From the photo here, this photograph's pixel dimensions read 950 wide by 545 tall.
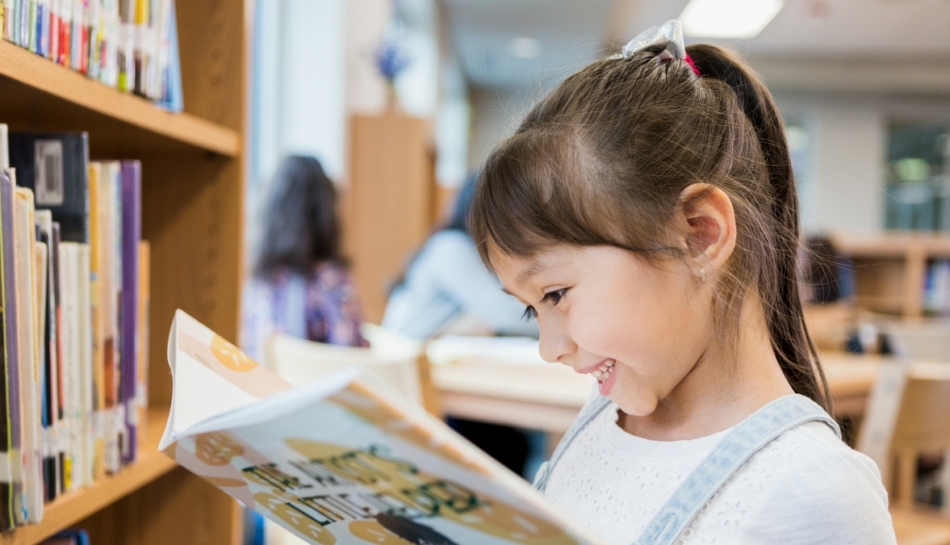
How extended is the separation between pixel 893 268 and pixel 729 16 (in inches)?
81.3

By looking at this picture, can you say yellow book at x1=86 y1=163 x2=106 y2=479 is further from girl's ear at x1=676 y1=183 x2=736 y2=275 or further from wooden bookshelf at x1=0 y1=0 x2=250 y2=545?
girl's ear at x1=676 y1=183 x2=736 y2=275

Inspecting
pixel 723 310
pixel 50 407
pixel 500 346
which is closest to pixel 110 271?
pixel 50 407

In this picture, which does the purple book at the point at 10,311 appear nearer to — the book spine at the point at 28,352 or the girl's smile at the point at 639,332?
the book spine at the point at 28,352

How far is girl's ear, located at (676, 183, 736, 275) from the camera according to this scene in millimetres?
644

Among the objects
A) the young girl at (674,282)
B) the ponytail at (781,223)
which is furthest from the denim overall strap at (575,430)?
the ponytail at (781,223)

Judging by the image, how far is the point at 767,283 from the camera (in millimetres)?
708

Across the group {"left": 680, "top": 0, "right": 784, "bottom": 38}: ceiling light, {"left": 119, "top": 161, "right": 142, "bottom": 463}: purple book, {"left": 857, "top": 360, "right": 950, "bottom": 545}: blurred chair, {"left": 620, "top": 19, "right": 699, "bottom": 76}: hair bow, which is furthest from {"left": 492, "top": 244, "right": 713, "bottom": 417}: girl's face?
{"left": 680, "top": 0, "right": 784, "bottom": 38}: ceiling light

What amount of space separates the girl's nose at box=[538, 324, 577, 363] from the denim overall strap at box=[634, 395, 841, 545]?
0.14 metres

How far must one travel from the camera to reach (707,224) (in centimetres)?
66

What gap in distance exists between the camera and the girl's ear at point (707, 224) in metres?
0.64

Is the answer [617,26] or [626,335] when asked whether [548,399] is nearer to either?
[626,335]

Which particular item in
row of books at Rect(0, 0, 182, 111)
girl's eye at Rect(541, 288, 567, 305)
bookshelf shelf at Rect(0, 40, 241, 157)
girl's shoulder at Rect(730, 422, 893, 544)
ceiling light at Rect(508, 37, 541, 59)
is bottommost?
girl's shoulder at Rect(730, 422, 893, 544)

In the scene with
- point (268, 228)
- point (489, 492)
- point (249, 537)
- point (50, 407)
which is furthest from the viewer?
point (268, 228)

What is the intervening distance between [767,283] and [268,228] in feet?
7.16
